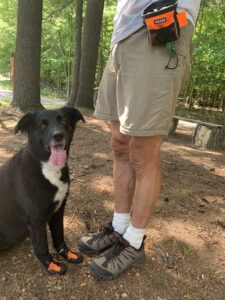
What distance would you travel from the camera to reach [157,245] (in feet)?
9.62

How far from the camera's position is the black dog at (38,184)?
2408 millimetres

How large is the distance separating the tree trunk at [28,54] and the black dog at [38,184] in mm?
5428

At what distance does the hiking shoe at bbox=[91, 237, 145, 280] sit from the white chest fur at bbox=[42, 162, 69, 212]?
0.58m

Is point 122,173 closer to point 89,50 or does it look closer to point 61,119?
point 61,119

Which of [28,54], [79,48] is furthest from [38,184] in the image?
[79,48]

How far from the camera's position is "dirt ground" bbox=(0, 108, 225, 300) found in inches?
94.7

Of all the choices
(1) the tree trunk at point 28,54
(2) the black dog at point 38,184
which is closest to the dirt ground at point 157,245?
(2) the black dog at point 38,184

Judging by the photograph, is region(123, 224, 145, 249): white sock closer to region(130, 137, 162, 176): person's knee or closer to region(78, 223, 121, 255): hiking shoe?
region(78, 223, 121, 255): hiking shoe

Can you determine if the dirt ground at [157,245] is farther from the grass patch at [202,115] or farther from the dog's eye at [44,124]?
the grass patch at [202,115]

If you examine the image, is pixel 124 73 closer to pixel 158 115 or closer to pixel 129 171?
pixel 158 115

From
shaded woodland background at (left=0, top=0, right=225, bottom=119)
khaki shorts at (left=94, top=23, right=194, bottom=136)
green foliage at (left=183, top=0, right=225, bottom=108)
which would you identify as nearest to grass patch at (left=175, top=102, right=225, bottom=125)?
shaded woodland background at (left=0, top=0, right=225, bottom=119)

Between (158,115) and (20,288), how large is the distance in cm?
164

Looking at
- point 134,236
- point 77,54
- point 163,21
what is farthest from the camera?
point 77,54

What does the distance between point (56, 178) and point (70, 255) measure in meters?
0.71
